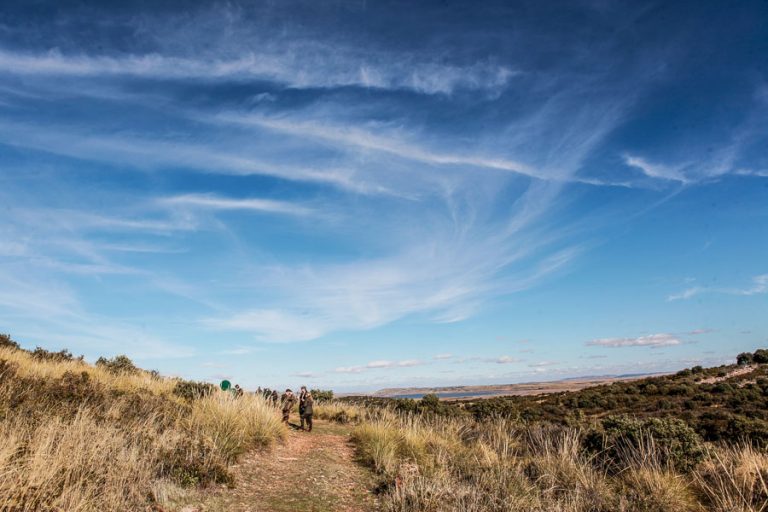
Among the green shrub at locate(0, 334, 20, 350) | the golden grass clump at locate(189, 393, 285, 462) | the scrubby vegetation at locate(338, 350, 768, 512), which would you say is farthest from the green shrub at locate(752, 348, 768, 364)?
the green shrub at locate(0, 334, 20, 350)

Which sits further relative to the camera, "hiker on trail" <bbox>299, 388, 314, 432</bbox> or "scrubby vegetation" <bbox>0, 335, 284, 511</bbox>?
"hiker on trail" <bbox>299, 388, 314, 432</bbox>

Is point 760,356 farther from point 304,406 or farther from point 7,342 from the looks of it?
point 7,342

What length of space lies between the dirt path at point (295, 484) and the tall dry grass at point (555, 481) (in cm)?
66

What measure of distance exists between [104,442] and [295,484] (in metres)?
4.16

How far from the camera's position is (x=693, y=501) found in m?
8.59

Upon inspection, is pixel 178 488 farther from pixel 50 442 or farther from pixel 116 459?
pixel 50 442

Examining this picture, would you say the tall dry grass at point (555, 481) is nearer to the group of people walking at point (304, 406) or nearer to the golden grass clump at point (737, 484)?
the golden grass clump at point (737, 484)

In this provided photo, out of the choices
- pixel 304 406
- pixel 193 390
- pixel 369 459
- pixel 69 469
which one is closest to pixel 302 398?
pixel 304 406

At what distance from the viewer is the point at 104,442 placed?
6797 mm

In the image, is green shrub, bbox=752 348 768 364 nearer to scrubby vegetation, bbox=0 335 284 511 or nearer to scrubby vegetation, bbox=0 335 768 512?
scrubby vegetation, bbox=0 335 768 512

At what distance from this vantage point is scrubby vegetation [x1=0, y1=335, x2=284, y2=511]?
5.33m

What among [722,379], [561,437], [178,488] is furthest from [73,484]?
[722,379]

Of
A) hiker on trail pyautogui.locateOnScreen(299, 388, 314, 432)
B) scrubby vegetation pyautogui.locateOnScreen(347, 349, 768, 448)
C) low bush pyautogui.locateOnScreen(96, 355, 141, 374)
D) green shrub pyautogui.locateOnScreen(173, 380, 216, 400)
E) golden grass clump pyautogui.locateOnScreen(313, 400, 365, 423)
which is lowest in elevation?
scrubby vegetation pyautogui.locateOnScreen(347, 349, 768, 448)

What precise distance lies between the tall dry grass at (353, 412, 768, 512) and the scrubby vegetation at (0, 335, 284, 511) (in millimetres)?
3672
